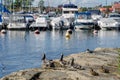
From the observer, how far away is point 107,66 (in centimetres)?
3581

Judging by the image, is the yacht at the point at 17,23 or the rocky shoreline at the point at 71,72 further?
the yacht at the point at 17,23

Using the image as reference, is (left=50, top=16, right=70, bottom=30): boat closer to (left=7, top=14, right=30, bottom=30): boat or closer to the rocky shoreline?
(left=7, top=14, right=30, bottom=30): boat

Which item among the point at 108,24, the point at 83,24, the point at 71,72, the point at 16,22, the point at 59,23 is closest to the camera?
the point at 71,72

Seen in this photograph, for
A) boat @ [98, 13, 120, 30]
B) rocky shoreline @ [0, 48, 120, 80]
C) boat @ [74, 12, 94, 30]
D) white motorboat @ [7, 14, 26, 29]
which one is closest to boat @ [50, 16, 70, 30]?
boat @ [74, 12, 94, 30]

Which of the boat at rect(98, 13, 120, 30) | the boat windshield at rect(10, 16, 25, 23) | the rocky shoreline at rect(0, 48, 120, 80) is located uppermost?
the rocky shoreline at rect(0, 48, 120, 80)

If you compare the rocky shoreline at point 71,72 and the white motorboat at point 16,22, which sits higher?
the rocky shoreline at point 71,72

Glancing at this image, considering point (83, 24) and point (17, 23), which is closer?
point (83, 24)

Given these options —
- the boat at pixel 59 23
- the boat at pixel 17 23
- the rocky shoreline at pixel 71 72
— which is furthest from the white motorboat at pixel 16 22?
the rocky shoreline at pixel 71 72

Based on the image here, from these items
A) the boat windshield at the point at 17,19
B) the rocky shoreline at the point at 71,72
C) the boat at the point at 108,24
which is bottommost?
the boat at the point at 108,24

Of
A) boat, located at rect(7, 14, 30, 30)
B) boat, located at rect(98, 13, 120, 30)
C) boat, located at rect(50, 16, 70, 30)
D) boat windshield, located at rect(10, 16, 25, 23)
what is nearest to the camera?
boat, located at rect(7, 14, 30, 30)

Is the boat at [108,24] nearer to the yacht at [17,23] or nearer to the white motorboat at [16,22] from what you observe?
the yacht at [17,23]

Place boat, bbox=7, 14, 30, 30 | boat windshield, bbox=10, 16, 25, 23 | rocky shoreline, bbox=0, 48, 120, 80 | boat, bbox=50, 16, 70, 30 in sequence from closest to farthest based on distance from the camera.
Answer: rocky shoreline, bbox=0, 48, 120, 80
boat, bbox=7, 14, 30, 30
boat windshield, bbox=10, 16, 25, 23
boat, bbox=50, 16, 70, 30

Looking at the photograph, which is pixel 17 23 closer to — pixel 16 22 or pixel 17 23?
pixel 17 23

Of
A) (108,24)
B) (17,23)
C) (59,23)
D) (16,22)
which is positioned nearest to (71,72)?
(17,23)
